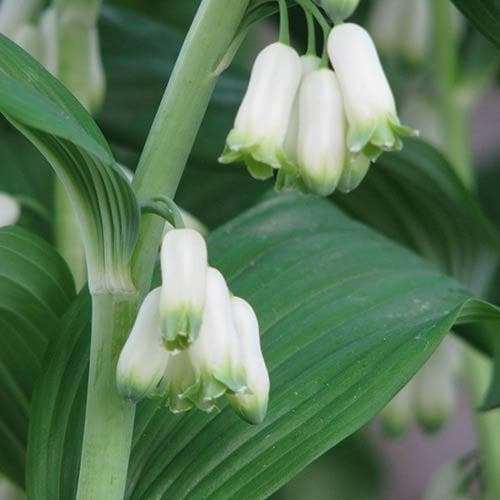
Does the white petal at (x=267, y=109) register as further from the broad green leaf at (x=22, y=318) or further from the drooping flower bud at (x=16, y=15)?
the drooping flower bud at (x=16, y=15)

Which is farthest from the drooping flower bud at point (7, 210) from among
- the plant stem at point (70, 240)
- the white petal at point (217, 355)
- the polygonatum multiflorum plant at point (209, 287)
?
the white petal at point (217, 355)

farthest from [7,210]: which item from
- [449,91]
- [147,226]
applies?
[449,91]

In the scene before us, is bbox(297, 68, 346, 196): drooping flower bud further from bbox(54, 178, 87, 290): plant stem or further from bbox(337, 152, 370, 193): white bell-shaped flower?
bbox(54, 178, 87, 290): plant stem

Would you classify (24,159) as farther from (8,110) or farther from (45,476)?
(8,110)

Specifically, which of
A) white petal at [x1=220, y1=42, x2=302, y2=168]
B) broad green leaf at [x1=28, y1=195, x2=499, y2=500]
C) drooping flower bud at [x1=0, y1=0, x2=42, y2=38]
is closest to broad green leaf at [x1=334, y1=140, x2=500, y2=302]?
broad green leaf at [x1=28, y1=195, x2=499, y2=500]

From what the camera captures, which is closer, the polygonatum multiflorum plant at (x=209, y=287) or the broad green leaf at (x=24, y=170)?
the polygonatum multiflorum plant at (x=209, y=287)

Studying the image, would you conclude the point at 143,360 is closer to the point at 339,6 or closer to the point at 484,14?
the point at 339,6

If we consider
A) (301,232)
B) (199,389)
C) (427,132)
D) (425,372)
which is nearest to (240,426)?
(199,389)
